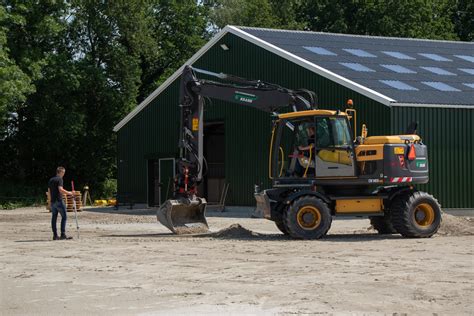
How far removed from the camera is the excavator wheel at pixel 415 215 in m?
21.2

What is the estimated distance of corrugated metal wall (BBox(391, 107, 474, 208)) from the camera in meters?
29.6

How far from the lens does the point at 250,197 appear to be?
34.9 metres

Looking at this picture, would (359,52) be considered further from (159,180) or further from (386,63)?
(159,180)

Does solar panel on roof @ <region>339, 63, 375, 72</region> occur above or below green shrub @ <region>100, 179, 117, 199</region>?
above

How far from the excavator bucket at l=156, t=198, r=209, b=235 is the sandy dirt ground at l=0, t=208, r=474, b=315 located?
57cm

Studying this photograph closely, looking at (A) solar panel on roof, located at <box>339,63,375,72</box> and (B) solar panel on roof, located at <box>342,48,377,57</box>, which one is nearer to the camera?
(A) solar panel on roof, located at <box>339,63,375,72</box>

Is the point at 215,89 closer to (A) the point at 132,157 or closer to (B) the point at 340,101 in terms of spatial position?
(B) the point at 340,101

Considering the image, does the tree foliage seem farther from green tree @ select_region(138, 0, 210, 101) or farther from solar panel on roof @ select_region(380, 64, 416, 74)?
solar panel on roof @ select_region(380, 64, 416, 74)

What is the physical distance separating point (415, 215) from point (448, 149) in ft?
30.4

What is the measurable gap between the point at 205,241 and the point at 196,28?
1579 inches

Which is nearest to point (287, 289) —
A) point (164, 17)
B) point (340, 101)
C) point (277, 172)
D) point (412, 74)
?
point (277, 172)

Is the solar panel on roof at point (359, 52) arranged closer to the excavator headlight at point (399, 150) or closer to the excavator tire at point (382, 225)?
the excavator tire at point (382, 225)

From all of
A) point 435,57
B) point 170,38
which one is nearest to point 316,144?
point 435,57

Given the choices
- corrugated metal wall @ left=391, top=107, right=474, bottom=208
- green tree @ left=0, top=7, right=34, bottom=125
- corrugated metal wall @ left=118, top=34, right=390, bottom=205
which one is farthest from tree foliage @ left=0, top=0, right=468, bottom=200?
corrugated metal wall @ left=391, top=107, right=474, bottom=208
